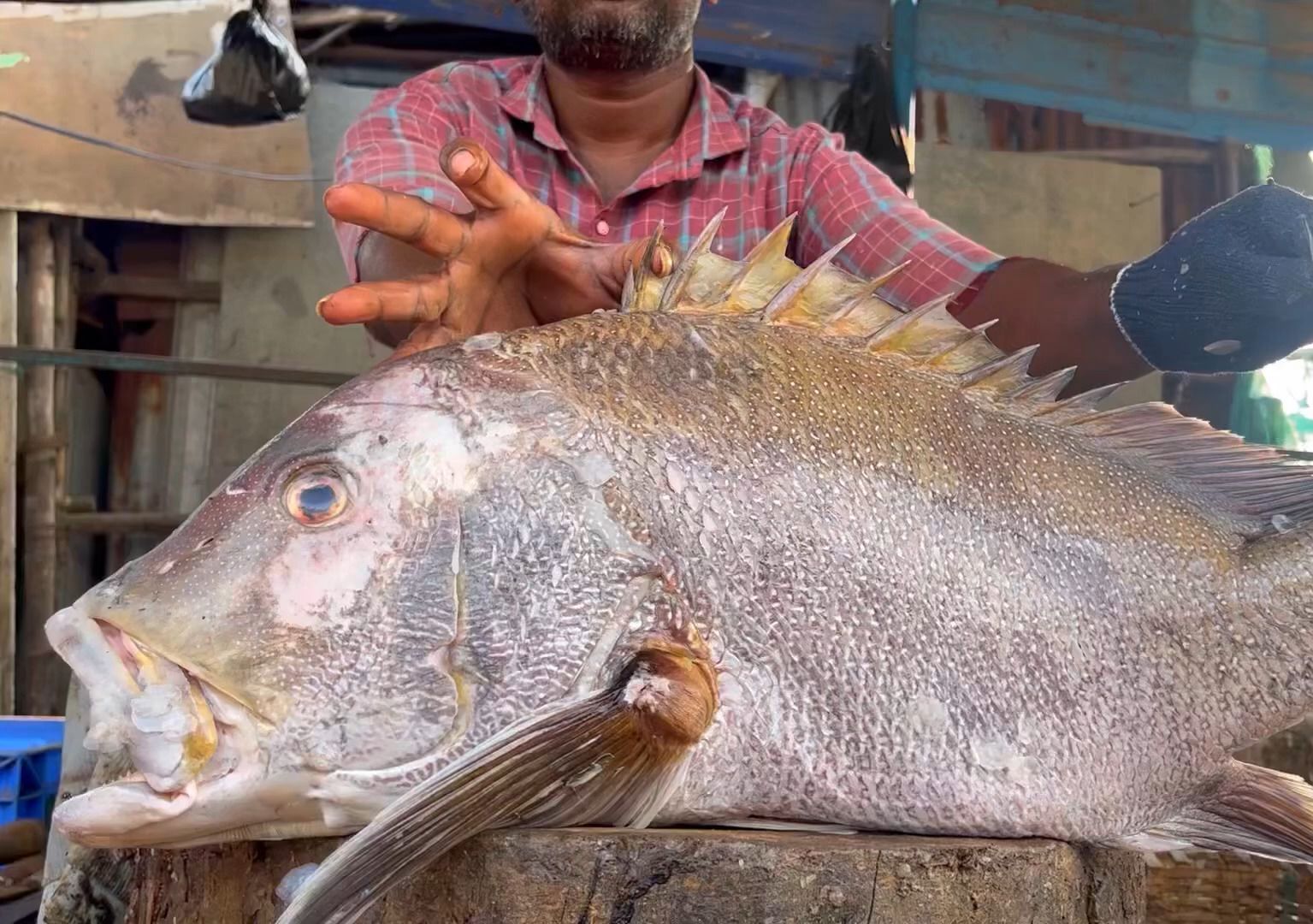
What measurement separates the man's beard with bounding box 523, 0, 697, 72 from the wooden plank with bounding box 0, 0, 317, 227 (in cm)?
212

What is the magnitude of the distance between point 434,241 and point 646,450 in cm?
39

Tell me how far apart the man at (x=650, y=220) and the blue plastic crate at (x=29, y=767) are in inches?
48.7

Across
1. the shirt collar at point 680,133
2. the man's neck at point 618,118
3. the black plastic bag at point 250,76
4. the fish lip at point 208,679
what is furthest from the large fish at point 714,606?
the black plastic bag at point 250,76

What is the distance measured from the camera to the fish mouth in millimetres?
776

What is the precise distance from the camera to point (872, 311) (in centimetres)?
120

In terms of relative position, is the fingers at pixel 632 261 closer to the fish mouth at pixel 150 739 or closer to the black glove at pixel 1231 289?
the fish mouth at pixel 150 739

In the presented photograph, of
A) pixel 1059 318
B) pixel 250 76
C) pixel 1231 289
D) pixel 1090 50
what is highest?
pixel 1090 50

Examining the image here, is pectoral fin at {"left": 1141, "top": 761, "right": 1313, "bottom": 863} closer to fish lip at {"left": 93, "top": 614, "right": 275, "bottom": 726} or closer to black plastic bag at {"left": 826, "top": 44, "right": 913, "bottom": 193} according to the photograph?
fish lip at {"left": 93, "top": 614, "right": 275, "bottom": 726}

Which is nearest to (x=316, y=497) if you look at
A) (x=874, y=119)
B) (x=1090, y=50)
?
(x=874, y=119)

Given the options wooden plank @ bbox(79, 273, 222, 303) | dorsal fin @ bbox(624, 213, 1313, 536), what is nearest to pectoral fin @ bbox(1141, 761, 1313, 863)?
dorsal fin @ bbox(624, 213, 1313, 536)

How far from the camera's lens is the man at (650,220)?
46.6 inches

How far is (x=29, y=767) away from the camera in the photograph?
7.20ft

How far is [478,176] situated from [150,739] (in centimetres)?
66

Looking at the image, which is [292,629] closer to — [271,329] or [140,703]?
[140,703]
